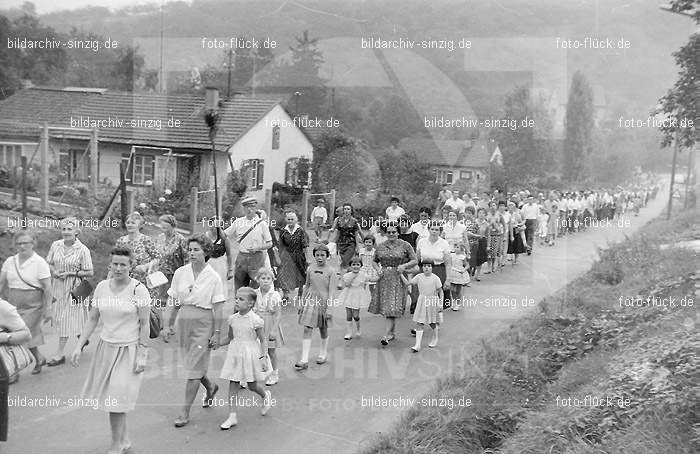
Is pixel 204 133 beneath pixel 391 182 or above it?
above

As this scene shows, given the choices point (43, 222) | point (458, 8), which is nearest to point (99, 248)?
point (43, 222)

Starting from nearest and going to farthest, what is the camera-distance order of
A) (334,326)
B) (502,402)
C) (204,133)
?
(502,402) < (334,326) < (204,133)

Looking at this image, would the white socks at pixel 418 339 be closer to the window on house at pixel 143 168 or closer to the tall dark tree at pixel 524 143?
the window on house at pixel 143 168

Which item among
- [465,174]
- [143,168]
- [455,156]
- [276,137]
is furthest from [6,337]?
[455,156]

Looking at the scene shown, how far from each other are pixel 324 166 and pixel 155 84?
117ft

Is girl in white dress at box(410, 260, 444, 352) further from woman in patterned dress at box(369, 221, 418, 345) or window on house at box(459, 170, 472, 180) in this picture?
window on house at box(459, 170, 472, 180)

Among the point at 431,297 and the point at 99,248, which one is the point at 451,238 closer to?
the point at 431,297

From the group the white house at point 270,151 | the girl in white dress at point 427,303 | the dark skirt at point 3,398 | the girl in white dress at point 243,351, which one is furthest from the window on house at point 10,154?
the dark skirt at point 3,398

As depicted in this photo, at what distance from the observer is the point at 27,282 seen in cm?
739

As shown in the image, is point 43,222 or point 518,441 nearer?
point 518,441

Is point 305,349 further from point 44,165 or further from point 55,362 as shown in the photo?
point 44,165

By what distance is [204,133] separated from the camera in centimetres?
2628

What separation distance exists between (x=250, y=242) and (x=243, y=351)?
146 inches

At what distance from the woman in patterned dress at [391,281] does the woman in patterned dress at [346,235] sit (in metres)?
2.19
